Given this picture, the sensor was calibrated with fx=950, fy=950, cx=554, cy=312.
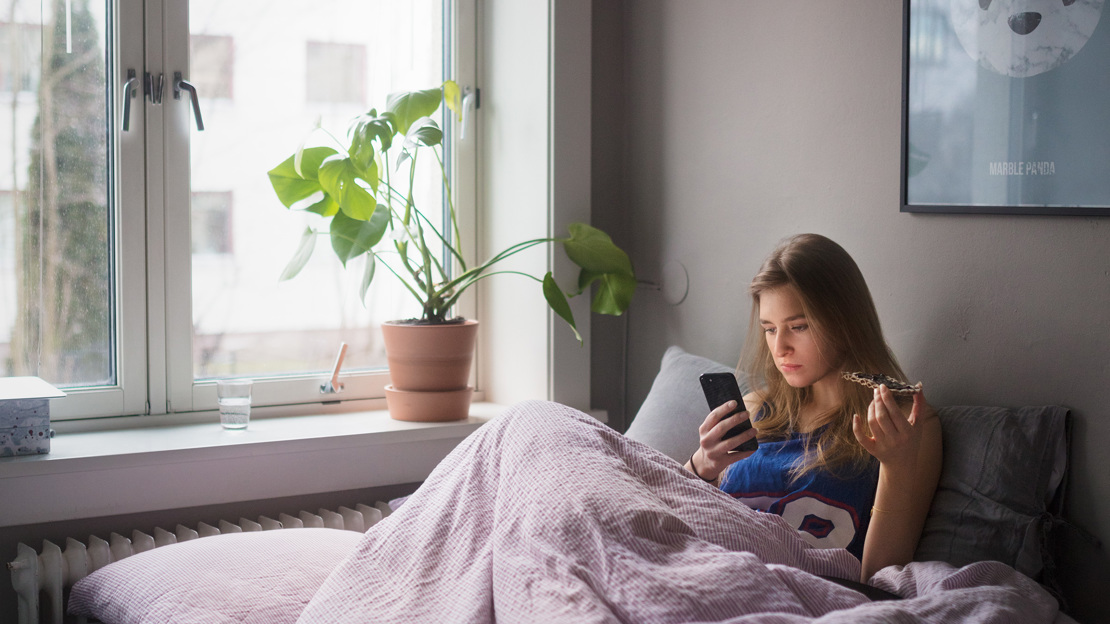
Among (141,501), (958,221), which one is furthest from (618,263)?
(141,501)

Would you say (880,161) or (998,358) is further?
(880,161)

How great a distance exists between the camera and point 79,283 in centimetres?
220

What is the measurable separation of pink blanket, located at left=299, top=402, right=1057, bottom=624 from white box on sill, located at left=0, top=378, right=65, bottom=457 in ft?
2.92

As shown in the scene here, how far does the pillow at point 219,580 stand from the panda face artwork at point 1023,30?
52.3 inches

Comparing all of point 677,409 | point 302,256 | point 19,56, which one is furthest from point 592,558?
point 19,56

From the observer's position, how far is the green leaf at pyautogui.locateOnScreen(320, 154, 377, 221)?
216cm

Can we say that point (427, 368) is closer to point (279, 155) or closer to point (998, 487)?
point (279, 155)

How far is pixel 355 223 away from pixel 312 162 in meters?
0.17

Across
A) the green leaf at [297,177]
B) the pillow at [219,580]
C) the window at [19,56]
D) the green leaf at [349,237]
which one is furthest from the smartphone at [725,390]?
the window at [19,56]

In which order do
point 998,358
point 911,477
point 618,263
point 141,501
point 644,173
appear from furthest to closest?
point 644,173 → point 618,263 → point 141,501 → point 998,358 → point 911,477

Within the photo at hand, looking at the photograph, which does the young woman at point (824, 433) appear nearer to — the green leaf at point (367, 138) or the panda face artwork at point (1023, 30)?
the panda face artwork at point (1023, 30)

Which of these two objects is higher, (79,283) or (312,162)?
(312,162)

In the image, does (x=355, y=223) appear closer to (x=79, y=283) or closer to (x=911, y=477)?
(x=79, y=283)

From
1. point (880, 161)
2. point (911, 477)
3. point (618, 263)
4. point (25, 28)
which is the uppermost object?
point (25, 28)
